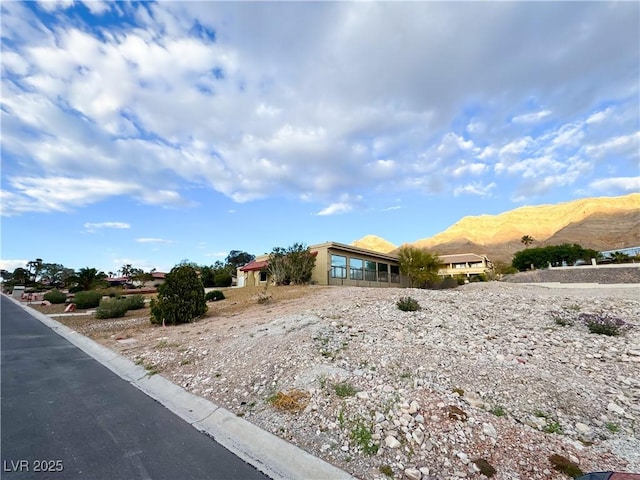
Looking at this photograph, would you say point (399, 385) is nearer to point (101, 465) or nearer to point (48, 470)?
point (101, 465)

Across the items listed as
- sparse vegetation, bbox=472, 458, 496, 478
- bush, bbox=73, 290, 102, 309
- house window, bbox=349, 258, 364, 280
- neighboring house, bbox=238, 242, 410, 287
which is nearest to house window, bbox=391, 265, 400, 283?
neighboring house, bbox=238, 242, 410, 287

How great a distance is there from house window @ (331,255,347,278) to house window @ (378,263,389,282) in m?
6.02

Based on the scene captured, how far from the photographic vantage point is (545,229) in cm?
14925

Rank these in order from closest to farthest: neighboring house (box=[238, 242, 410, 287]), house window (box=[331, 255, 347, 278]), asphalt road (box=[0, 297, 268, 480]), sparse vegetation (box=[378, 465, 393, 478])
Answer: sparse vegetation (box=[378, 465, 393, 478]) → asphalt road (box=[0, 297, 268, 480]) → neighboring house (box=[238, 242, 410, 287]) → house window (box=[331, 255, 347, 278])

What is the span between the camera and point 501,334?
7.56 metres

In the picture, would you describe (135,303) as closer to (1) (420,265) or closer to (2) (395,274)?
(1) (420,265)

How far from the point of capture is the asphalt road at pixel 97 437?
3432 mm

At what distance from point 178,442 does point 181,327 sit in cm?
865

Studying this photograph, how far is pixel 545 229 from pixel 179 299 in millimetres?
173554

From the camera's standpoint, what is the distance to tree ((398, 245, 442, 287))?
3098 centimetres

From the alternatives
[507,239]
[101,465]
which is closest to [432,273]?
[101,465]

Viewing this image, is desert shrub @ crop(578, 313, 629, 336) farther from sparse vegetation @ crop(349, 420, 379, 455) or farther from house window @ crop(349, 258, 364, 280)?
house window @ crop(349, 258, 364, 280)

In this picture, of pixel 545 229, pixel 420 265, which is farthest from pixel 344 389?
pixel 545 229

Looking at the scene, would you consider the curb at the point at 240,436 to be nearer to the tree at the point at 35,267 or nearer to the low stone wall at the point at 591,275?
the low stone wall at the point at 591,275
